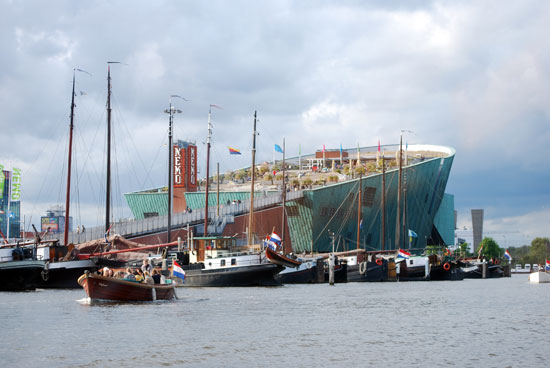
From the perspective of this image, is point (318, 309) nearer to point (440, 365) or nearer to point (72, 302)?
point (72, 302)

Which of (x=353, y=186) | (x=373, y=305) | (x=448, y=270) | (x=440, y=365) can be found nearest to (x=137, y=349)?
(x=440, y=365)

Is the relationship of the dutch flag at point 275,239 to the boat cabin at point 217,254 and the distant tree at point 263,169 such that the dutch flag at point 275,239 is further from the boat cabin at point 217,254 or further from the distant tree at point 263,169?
the distant tree at point 263,169

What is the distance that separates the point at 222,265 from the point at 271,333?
30616mm

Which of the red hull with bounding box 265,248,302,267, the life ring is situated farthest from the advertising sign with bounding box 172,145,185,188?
the red hull with bounding box 265,248,302,267

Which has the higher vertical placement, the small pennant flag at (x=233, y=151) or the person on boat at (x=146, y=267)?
the small pennant flag at (x=233, y=151)

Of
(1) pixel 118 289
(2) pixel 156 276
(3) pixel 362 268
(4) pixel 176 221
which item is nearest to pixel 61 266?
(2) pixel 156 276

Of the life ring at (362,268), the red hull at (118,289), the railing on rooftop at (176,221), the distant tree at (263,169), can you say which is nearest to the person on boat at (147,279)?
the red hull at (118,289)

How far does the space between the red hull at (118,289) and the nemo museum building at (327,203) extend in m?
43.6

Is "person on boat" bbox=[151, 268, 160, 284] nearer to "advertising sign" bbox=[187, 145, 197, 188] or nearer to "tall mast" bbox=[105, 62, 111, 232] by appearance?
"tall mast" bbox=[105, 62, 111, 232]

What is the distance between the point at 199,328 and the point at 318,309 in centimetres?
1159

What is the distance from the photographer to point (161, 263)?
66188mm

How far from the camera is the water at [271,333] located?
26.6 metres

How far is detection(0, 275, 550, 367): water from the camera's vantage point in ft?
87.4

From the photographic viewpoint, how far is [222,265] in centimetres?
6388
